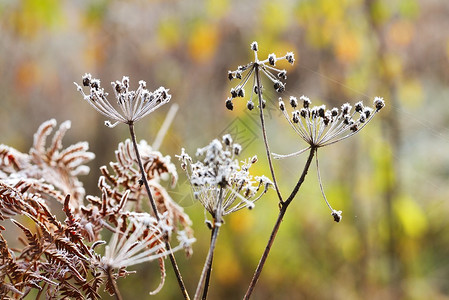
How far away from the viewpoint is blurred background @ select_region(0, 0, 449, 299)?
8.97 ft

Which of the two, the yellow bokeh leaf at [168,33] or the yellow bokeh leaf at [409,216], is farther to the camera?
the yellow bokeh leaf at [168,33]

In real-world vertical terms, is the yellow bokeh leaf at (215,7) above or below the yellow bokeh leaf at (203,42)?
above

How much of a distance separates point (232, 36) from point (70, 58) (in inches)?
51.4

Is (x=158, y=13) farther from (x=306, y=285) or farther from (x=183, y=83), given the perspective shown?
(x=306, y=285)

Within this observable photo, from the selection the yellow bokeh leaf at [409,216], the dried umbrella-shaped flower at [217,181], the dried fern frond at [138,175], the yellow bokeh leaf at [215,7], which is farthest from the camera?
the yellow bokeh leaf at [215,7]

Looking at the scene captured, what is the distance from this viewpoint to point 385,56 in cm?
267

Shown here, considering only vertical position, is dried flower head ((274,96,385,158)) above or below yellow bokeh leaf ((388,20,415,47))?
below

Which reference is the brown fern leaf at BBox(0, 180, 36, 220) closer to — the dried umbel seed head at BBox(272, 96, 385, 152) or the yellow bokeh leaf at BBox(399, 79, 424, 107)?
the dried umbel seed head at BBox(272, 96, 385, 152)

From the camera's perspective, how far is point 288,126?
2676 millimetres

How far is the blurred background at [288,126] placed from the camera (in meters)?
2.73

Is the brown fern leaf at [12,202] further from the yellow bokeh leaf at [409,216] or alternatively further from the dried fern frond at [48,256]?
the yellow bokeh leaf at [409,216]

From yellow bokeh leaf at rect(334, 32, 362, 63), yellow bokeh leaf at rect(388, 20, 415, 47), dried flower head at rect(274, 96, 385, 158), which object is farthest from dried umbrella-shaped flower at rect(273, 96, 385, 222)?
yellow bokeh leaf at rect(388, 20, 415, 47)

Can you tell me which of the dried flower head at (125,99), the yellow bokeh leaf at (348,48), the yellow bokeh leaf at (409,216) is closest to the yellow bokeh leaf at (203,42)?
the yellow bokeh leaf at (348,48)

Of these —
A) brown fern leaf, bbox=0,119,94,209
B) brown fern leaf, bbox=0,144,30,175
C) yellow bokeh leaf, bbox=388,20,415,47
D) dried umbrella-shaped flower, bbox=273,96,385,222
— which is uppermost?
yellow bokeh leaf, bbox=388,20,415,47
